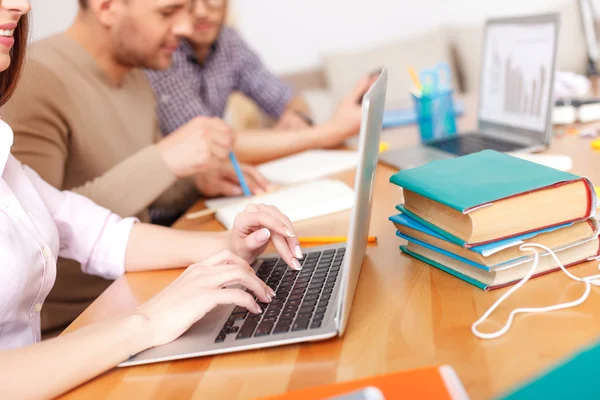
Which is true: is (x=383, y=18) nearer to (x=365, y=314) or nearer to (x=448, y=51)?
(x=448, y=51)

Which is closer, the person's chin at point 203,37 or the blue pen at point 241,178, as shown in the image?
the blue pen at point 241,178

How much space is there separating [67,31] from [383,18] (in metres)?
2.07

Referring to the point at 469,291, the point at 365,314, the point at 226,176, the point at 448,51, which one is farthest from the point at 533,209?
the point at 448,51

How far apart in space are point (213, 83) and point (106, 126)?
0.82m

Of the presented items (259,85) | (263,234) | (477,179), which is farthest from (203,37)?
(477,179)

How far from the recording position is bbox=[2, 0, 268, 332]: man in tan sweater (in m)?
1.31

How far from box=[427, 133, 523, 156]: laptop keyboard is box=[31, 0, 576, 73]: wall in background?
1.85 meters

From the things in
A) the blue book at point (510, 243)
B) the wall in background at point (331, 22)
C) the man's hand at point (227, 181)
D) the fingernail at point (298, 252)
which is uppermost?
the blue book at point (510, 243)

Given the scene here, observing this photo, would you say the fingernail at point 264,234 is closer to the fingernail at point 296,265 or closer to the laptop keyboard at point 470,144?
the fingernail at point 296,265

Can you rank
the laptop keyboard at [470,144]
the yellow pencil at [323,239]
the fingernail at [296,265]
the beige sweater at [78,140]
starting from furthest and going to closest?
the laptop keyboard at [470,144], the beige sweater at [78,140], the yellow pencil at [323,239], the fingernail at [296,265]

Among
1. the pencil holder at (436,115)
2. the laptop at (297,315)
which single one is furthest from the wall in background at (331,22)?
the laptop at (297,315)

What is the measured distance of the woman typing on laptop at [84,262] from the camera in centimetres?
71

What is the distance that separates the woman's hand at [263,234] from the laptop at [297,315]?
74 mm

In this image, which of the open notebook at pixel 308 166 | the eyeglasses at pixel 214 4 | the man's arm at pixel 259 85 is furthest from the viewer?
the man's arm at pixel 259 85
